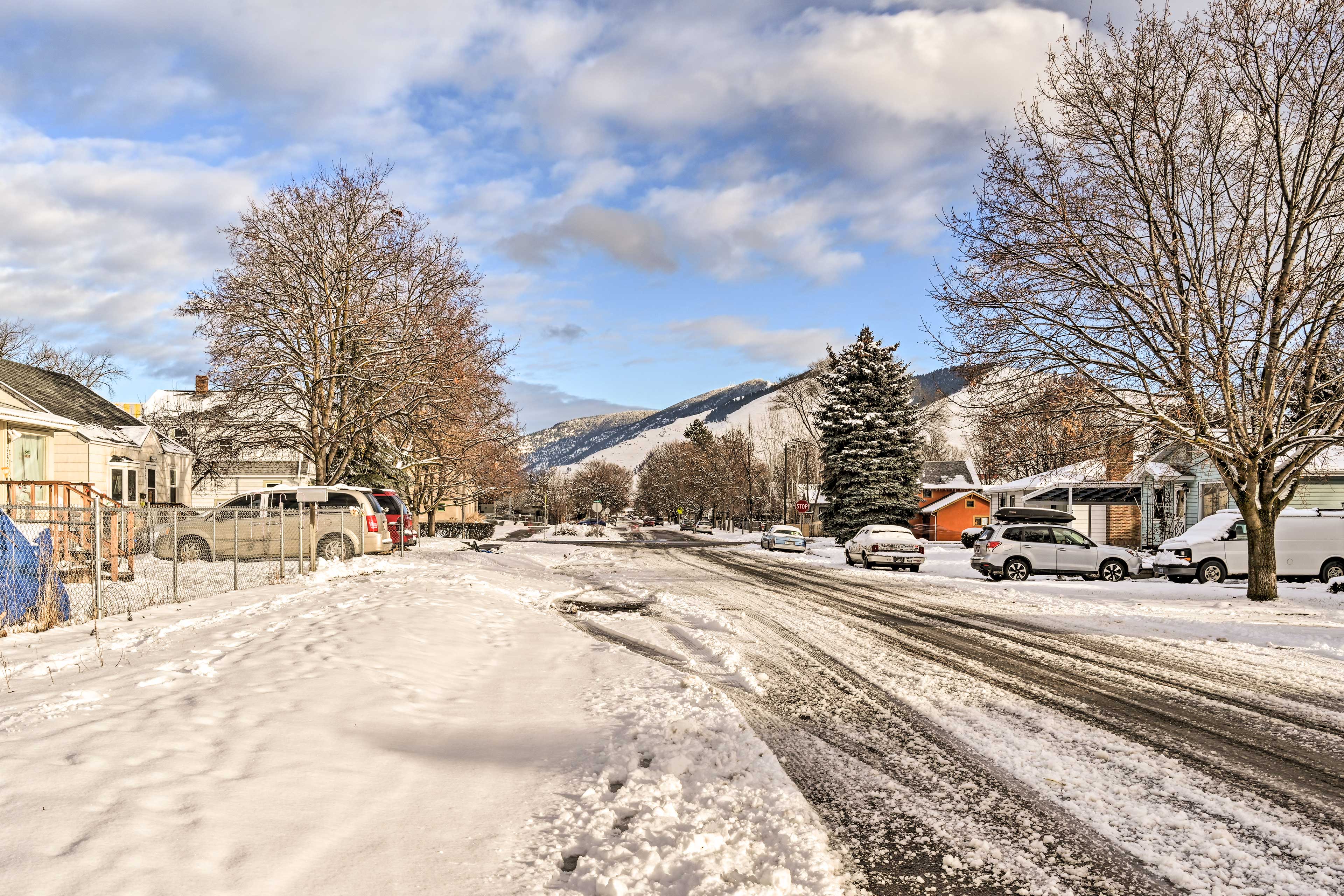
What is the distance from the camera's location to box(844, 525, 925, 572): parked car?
87.9ft

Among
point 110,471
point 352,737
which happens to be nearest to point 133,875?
point 352,737

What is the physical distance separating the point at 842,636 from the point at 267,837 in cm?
875

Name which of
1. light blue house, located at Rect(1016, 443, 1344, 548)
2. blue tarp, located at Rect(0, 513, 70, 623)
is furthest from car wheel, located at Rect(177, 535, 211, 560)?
light blue house, located at Rect(1016, 443, 1344, 548)

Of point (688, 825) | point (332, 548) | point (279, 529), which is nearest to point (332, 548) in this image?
point (332, 548)

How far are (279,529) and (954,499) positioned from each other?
48.0m

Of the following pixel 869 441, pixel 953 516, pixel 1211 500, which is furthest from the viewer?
pixel 953 516

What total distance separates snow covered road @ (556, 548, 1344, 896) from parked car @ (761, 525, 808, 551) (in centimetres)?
2661

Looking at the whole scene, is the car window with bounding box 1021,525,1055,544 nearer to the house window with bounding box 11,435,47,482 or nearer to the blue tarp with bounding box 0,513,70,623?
the blue tarp with bounding box 0,513,70,623

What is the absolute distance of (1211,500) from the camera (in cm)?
3603

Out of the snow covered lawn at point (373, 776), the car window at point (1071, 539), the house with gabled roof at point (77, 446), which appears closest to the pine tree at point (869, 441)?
the car window at point (1071, 539)

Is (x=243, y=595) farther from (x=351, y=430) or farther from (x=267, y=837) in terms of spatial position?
(x=351, y=430)

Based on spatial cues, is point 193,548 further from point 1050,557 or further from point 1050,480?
point 1050,480

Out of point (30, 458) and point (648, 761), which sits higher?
point (30, 458)

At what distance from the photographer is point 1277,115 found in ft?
48.5
